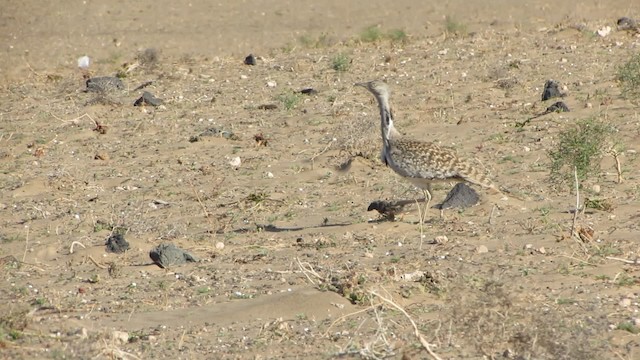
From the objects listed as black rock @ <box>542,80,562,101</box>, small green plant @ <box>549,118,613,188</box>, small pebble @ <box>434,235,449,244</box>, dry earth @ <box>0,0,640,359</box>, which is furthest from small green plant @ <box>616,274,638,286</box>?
black rock @ <box>542,80,562,101</box>

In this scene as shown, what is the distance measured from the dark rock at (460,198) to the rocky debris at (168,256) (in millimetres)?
2449

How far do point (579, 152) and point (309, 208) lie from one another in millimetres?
2615

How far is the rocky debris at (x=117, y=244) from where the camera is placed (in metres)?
9.81

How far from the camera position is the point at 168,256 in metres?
9.30

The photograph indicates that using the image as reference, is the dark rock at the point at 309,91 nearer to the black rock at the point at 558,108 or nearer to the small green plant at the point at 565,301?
the black rock at the point at 558,108

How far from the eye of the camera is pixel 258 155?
518 inches

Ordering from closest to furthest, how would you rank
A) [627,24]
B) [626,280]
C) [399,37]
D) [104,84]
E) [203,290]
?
[626,280], [203,290], [104,84], [627,24], [399,37]

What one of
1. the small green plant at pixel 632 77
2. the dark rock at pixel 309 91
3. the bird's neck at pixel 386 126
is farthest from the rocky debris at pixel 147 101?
the small green plant at pixel 632 77

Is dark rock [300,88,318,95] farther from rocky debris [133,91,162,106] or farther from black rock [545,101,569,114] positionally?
black rock [545,101,569,114]

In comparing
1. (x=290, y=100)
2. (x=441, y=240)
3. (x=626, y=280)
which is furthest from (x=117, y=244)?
(x=290, y=100)

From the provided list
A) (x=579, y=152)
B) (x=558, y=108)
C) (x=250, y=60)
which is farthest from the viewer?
(x=250, y=60)

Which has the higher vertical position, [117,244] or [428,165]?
[428,165]

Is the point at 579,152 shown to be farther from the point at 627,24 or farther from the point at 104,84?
the point at 104,84

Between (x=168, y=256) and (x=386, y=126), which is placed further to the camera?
(x=386, y=126)
